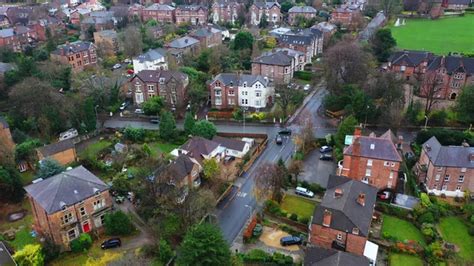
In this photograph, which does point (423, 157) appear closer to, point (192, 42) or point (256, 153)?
point (256, 153)

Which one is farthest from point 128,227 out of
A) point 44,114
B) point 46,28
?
point 46,28

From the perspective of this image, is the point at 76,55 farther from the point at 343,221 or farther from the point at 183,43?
the point at 343,221

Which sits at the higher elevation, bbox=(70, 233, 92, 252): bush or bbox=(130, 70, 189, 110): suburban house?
bbox=(130, 70, 189, 110): suburban house

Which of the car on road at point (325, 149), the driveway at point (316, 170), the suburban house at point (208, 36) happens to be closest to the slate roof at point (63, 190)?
the driveway at point (316, 170)

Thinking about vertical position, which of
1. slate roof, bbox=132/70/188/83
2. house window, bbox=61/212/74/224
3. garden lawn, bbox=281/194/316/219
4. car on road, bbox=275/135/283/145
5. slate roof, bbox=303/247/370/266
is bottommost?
garden lawn, bbox=281/194/316/219

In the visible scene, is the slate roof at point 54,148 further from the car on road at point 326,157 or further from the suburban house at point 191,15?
the suburban house at point 191,15

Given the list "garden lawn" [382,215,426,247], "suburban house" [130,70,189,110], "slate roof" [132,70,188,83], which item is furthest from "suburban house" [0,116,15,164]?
"garden lawn" [382,215,426,247]

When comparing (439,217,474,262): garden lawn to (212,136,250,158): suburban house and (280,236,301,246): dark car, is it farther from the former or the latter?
(212,136,250,158): suburban house
